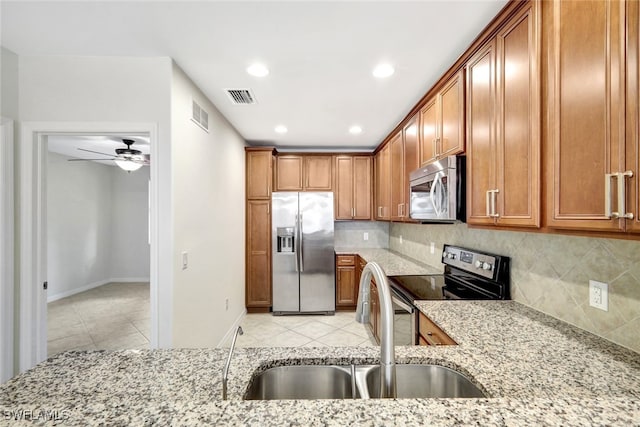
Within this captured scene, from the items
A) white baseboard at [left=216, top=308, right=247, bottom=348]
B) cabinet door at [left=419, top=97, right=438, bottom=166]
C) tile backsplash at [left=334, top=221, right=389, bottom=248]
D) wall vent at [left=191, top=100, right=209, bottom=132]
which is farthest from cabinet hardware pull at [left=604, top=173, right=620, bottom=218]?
tile backsplash at [left=334, top=221, right=389, bottom=248]

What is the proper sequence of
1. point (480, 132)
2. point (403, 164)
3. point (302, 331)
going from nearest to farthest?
point (480, 132) → point (403, 164) → point (302, 331)

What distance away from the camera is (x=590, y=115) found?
3.24 ft

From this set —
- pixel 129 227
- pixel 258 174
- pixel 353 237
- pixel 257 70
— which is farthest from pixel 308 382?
pixel 129 227

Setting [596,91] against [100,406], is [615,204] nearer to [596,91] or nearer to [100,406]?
[596,91]

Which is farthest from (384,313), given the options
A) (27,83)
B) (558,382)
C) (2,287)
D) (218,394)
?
(27,83)

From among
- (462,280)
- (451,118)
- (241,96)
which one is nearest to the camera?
(451,118)

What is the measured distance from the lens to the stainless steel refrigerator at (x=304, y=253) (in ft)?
13.2

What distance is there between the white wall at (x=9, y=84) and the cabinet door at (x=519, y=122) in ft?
10.1

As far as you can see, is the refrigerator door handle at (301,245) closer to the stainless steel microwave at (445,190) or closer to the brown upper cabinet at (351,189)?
the brown upper cabinet at (351,189)

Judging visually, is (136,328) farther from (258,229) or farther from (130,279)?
(130,279)

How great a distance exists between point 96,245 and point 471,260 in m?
6.73

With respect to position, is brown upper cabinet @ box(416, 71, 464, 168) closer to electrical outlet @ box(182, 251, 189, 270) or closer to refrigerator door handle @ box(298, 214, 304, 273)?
refrigerator door handle @ box(298, 214, 304, 273)

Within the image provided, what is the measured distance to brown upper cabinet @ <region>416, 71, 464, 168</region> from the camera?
75.3 inches

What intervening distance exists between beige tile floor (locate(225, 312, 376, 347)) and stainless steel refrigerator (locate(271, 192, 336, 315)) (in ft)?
0.60
